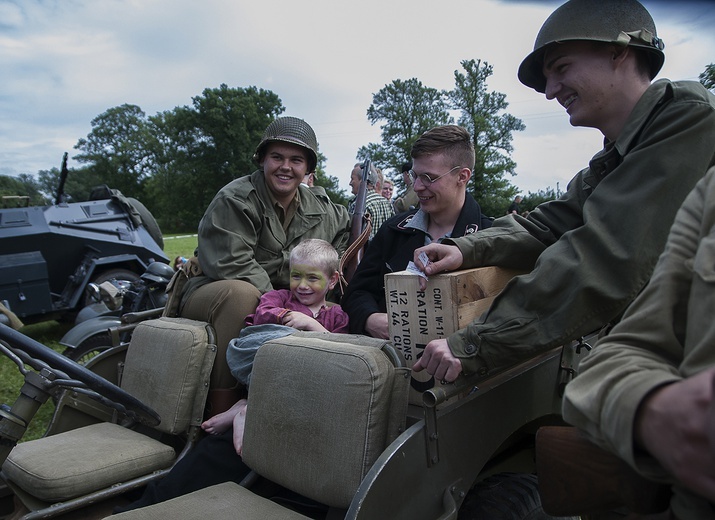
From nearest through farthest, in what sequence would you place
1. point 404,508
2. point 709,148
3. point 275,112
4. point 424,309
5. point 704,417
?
point 704,417
point 404,508
point 709,148
point 424,309
point 275,112

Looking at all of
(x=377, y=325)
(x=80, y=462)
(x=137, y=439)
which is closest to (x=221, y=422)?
(x=137, y=439)

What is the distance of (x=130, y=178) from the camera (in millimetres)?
58406

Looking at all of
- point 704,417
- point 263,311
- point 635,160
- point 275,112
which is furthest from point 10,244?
point 275,112

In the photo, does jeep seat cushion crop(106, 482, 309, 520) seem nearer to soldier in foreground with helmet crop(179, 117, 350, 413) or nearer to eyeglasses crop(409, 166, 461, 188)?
soldier in foreground with helmet crop(179, 117, 350, 413)

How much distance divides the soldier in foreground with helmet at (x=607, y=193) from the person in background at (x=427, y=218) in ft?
2.61

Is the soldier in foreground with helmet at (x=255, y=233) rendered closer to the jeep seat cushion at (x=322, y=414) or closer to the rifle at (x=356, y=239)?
the rifle at (x=356, y=239)

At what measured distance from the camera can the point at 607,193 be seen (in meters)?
1.84

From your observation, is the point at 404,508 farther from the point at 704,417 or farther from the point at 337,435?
the point at 704,417

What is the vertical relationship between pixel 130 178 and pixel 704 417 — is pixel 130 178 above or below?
above

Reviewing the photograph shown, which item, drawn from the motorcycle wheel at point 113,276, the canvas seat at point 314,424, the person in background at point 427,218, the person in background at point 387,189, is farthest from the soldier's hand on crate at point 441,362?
the person in background at point 387,189

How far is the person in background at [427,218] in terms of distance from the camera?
2.87 metres

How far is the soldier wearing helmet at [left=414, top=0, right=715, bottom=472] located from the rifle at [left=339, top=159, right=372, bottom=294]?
1282 mm

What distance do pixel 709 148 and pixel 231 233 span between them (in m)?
2.38

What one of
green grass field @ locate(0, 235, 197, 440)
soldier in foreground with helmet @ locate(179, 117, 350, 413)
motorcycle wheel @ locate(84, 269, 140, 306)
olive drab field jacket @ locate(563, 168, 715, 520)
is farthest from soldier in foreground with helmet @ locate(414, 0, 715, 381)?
motorcycle wheel @ locate(84, 269, 140, 306)
